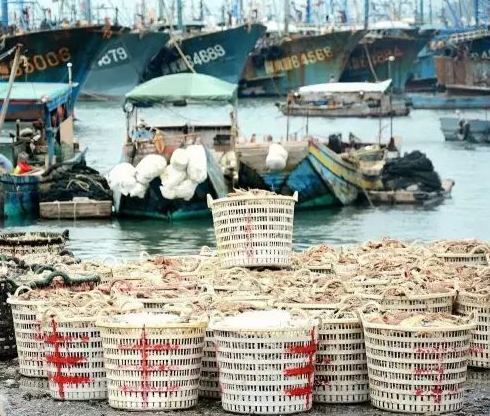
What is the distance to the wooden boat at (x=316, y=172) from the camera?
3209 cm

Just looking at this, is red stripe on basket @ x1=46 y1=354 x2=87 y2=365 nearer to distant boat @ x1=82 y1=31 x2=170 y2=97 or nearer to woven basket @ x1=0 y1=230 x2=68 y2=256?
woven basket @ x1=0 y1=230 x2=68 y2=256

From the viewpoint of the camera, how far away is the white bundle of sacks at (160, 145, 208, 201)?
30.3m

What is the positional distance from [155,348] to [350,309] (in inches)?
52.0

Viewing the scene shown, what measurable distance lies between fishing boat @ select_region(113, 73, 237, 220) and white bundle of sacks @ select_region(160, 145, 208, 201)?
0.02 m

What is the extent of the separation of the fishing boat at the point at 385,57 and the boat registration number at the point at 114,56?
55.7 feet

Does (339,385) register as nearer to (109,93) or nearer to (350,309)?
(350,309)

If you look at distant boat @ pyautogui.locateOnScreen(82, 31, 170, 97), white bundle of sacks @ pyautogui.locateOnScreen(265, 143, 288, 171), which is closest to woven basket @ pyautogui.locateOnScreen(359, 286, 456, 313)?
white bundle of sacks @ pyautogui.locateOnScreen(265, 143, 288, 171)

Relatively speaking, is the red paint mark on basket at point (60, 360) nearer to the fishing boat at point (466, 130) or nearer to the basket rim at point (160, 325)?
the basket rim at point (160, 325)

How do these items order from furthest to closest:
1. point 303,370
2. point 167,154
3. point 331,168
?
point 331,168 < point 167,154 < point 303,370

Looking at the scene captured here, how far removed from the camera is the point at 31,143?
112 feet

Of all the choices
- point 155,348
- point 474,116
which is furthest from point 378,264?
point 474,116

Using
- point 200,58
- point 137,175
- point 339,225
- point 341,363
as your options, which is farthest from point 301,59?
point 341,363

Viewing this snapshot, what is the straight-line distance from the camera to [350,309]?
10.0 m

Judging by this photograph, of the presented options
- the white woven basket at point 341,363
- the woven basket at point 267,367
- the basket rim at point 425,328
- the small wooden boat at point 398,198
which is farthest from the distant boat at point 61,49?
the basket rim at point 425,328
